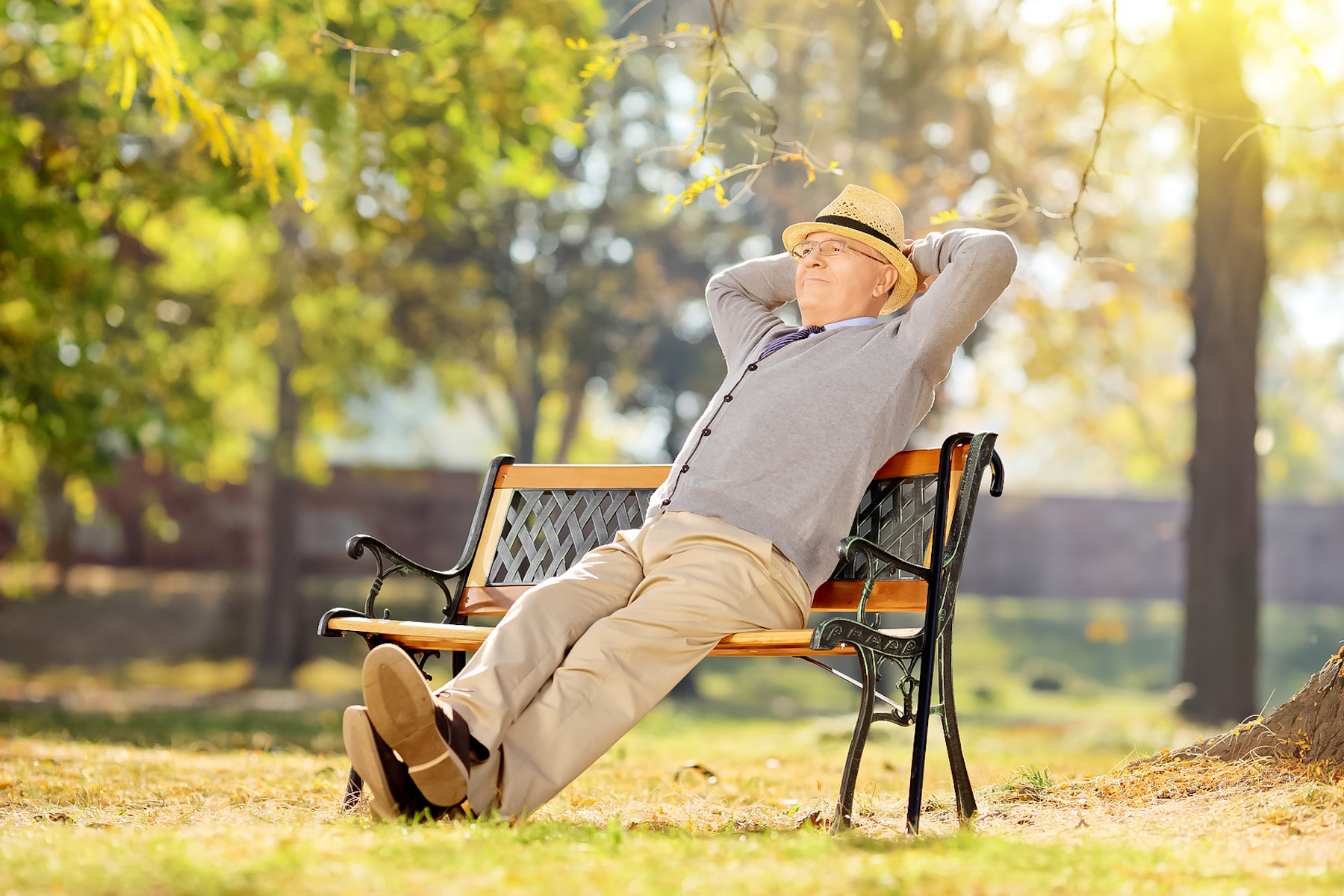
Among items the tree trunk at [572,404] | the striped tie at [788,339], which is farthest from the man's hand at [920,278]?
the tree trunk at [572,404]

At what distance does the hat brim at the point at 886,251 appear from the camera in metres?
4.01

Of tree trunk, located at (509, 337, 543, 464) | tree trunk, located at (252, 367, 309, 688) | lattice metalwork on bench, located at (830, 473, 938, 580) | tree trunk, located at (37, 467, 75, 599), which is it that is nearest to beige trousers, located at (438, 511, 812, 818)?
lattice metalwork on bench, located at (830, 473, 938, 580)

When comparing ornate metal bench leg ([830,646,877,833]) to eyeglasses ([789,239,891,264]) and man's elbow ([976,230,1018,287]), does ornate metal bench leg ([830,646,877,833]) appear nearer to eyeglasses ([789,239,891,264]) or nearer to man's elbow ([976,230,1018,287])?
man's elbow ([976,230,1018,287])

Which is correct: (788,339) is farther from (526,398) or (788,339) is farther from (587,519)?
(526,398)

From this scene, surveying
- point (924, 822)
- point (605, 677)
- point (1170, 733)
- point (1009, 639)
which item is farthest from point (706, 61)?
point (1009, 639)

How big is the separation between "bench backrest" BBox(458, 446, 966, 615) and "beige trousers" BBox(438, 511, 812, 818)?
0.41m

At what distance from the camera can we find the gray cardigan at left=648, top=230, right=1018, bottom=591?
3.67m

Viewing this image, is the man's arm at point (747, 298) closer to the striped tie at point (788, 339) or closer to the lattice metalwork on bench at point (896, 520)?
the striped tie at point (788, 339)

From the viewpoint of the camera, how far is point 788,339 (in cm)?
413

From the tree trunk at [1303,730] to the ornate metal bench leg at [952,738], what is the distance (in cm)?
111

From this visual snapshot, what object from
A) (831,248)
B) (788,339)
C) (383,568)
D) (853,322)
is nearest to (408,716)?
(383,568)

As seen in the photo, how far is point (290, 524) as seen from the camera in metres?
17.0

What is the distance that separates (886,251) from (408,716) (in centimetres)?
209

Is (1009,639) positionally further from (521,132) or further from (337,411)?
(521,132)
